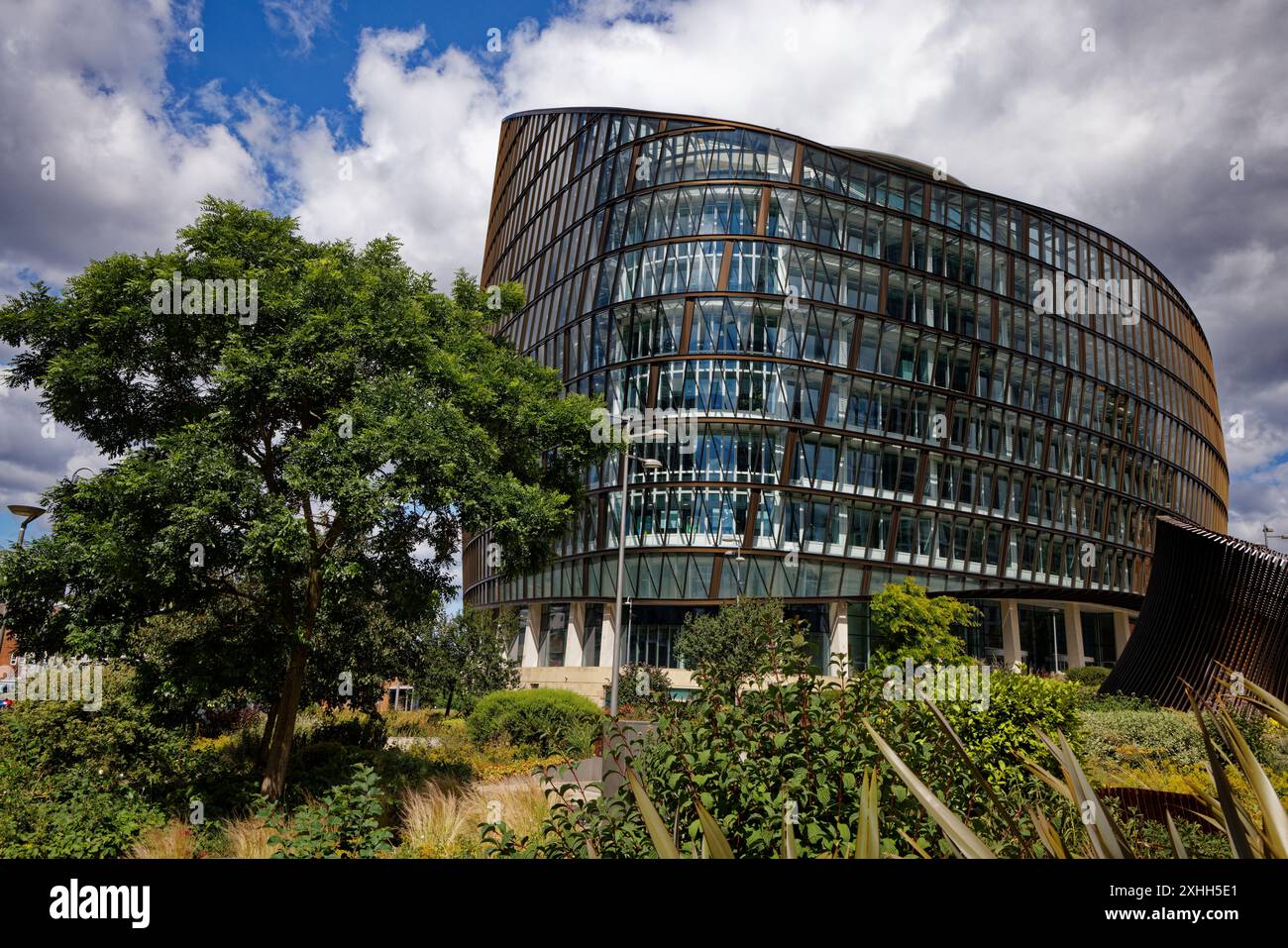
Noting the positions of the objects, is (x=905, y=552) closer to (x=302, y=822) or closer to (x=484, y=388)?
(x=484, y=388)

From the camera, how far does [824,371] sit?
4947cm

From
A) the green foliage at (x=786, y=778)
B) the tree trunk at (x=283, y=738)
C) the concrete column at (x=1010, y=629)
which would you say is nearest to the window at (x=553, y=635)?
the concrete column at (x=1010, y=629)

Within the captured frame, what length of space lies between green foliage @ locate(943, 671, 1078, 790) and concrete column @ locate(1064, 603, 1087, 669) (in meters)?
44.0

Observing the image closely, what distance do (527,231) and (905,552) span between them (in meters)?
38.7

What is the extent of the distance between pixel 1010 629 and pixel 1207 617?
3499cm

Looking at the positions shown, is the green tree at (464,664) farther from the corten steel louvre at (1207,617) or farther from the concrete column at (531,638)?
the corten steel louvre at (1207,617)

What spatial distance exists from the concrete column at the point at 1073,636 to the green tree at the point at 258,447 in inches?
1802

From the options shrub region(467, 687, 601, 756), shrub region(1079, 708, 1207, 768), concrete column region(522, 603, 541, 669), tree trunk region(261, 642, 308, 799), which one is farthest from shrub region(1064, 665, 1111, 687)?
tree trunk region(261, 642, 308, 799)

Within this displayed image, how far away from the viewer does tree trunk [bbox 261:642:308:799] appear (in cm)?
1419

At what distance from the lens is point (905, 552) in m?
50.4
